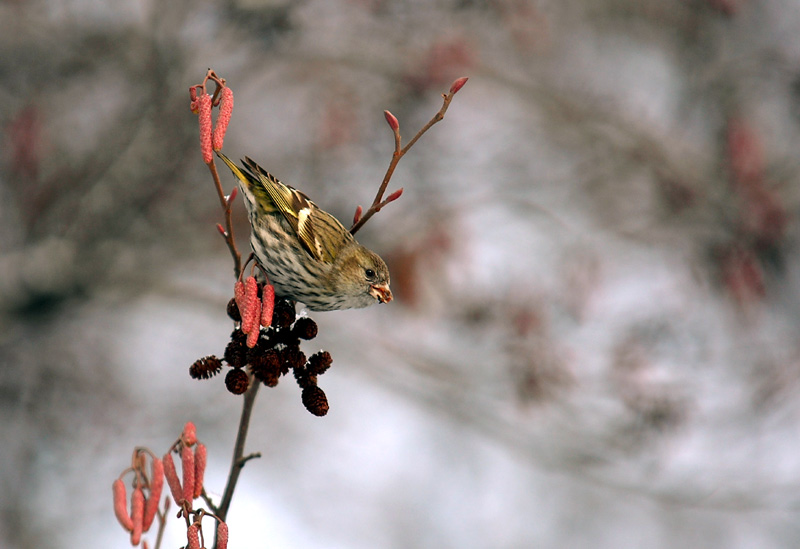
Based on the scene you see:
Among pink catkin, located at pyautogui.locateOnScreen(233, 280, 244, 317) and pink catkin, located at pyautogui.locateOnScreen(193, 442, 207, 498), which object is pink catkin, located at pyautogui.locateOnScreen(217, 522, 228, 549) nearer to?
pink catkin, located at pyautogui.locateOnScreen(193, 442, 207, 498)

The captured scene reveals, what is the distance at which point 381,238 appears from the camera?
17.0 feet

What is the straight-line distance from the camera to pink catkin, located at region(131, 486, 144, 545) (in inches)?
54.5

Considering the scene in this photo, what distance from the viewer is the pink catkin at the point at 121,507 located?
1403 mm

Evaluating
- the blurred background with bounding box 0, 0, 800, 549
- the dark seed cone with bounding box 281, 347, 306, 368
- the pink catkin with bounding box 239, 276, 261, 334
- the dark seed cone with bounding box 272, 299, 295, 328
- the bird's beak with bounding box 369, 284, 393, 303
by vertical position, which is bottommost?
the dark seed cone with bounding box 281, 347, 306, 368

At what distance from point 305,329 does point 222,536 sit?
1.33ft

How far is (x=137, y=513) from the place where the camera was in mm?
1419

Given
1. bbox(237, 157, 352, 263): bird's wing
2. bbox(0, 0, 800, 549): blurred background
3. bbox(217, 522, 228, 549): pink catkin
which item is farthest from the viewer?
bbox(0, 0, 800, 549): blurred background

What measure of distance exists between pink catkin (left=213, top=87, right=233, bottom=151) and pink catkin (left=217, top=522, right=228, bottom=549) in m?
0.64

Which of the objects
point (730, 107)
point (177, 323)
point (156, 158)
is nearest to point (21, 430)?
point (177, 323)

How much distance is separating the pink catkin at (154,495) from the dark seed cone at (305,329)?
13.9 inches

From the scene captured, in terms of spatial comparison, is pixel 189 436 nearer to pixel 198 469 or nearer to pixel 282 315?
pixel 198 469

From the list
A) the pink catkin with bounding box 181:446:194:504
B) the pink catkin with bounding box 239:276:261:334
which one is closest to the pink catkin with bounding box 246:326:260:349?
A: the pink catkin with bounding box 239:276:261:334

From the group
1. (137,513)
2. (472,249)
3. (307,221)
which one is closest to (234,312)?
(137,513)

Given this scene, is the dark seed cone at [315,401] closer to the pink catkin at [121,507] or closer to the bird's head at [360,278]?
the pink catkin at [121,507]
